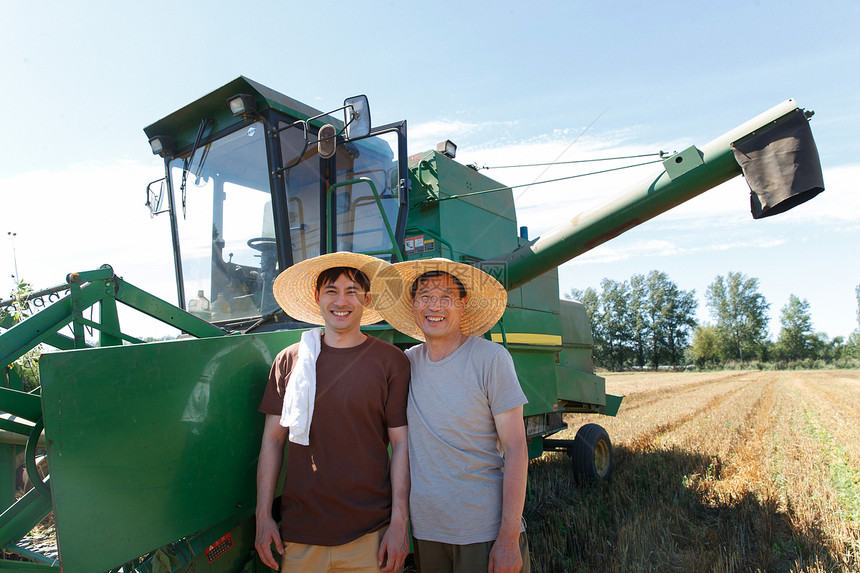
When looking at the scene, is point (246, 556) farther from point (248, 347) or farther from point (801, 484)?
point (801, 484)

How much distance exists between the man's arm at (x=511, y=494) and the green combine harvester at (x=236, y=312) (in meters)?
1.01

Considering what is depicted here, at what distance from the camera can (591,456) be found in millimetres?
5547

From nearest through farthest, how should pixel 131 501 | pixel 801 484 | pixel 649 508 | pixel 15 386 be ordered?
1. pixel 131 501
2. pixel 15 386
3. pixel 649 508
4. pixel 801 484

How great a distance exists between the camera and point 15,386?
2.70 meters

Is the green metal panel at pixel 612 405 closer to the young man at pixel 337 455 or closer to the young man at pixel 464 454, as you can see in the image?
the young man at pixel 464 454

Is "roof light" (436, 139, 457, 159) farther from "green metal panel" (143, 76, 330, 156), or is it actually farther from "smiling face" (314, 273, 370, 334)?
"smiling face" (314, 273, 370, 334)

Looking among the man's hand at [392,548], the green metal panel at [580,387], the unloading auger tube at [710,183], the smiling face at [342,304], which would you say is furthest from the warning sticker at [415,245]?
the man's hand at [392,548]

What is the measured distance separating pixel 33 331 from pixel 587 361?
6.10 metres

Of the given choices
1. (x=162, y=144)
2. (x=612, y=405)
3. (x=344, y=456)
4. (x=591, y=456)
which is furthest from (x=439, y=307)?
(x=612, y=405)

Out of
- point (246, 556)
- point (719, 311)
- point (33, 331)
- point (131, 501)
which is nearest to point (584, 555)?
point (246, 556)

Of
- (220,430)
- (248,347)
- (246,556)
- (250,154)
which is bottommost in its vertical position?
(246,556)

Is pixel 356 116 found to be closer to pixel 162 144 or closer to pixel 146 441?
pixel 162 144

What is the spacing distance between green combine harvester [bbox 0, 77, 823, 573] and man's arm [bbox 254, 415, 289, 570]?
0.15m

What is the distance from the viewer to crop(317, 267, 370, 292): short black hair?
2.10m
